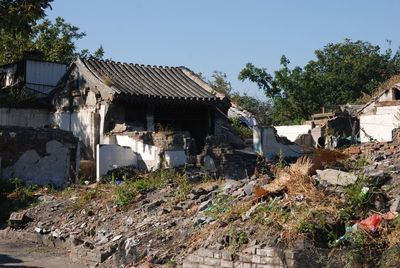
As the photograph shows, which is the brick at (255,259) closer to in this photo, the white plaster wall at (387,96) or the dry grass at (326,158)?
the dry grass at (326,158)

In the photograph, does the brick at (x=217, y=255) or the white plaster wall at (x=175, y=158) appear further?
the white plaster wall at (x=175, y=158)

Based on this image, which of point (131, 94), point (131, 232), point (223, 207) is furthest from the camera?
point (131, 94)

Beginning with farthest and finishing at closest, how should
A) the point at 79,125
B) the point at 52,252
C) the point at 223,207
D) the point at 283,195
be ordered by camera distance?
1. the point at 79,125
2. the point at 52,252
3. the point at 223,207
4. the point at 283,195

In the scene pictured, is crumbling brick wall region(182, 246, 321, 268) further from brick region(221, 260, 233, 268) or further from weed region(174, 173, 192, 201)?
weed region(174, 173, 192, 201)

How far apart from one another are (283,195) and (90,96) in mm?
14334

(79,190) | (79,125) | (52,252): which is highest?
(79,125)

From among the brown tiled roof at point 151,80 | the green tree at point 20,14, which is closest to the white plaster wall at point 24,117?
the brown tiled roof at point 151,80

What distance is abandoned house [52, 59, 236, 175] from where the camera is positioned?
68.9ft

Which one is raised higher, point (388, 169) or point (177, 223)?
point (388, 169)

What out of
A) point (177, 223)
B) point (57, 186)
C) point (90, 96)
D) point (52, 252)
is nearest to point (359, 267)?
point (177, 223)

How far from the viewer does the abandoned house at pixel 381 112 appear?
83.6 ft

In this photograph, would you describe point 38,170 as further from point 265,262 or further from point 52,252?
point 265,262

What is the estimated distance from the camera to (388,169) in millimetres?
8836

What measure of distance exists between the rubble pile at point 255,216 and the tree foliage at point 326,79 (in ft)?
68.0
